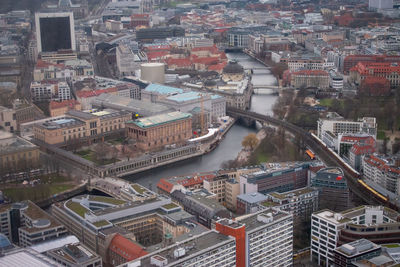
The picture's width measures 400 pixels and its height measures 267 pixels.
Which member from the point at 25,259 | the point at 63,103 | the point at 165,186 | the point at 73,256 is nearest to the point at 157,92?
the point at 63,103

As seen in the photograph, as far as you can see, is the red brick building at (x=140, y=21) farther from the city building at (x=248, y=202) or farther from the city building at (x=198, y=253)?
the city building at (x=198, y=253)

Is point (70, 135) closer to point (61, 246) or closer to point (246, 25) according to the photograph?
point (61, 246)

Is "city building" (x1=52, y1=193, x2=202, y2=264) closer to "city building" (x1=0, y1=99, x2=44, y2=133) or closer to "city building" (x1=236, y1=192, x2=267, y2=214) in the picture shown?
"city building" (x1=236, y1=192, x2=267, y2=214)

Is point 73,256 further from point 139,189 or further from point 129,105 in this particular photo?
point 129,105

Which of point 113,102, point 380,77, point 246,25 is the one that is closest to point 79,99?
point 113,102

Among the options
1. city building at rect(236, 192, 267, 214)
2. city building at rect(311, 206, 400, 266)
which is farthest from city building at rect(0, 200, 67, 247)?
city building at rect(311, 206, 400, 266)
